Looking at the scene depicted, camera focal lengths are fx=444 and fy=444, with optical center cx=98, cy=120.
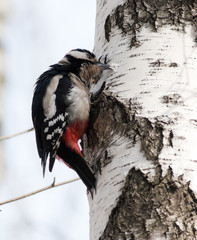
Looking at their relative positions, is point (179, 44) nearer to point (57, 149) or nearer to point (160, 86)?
point (160, 86)

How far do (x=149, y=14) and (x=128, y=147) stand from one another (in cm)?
78

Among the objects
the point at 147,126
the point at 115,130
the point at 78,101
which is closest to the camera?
the point at 147,126

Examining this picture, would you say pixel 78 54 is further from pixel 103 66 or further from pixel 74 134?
pixel 103 66

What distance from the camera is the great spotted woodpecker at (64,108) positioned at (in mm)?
2783

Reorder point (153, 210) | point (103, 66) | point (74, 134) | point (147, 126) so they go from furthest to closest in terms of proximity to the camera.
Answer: point (74, 134), point (103, 66), point (147, 126), point (153, 210)

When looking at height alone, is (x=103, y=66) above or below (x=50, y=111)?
above

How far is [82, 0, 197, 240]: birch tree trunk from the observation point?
1.78 metres

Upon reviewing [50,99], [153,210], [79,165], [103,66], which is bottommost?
[79,165]

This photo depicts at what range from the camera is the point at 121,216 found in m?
1.82

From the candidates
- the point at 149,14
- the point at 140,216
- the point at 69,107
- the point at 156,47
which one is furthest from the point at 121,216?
the point at 69,107

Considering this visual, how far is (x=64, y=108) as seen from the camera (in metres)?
3.08

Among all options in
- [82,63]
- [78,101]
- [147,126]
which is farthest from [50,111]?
[147,126]

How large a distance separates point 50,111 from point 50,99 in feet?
0.36

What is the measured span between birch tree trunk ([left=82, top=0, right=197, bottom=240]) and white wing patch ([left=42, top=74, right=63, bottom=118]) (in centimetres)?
52
